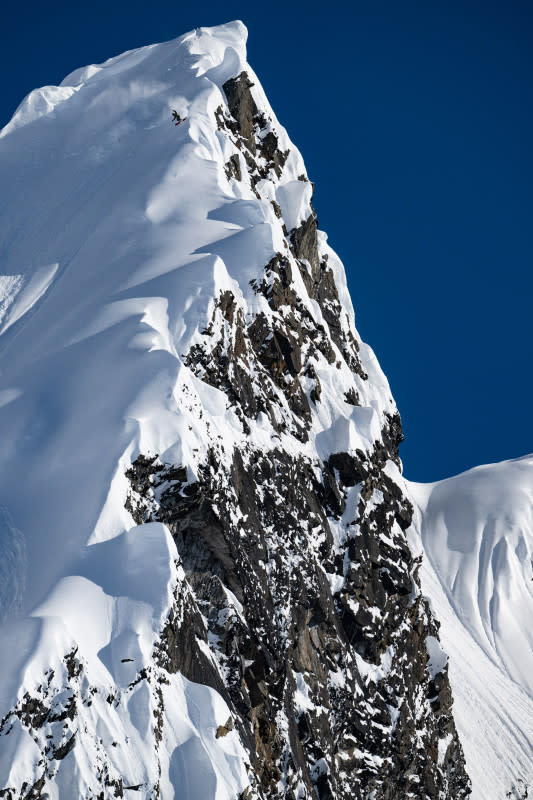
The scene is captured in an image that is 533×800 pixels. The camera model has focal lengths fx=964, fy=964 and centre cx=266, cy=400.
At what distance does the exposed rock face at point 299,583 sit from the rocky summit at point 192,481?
0.35 feet

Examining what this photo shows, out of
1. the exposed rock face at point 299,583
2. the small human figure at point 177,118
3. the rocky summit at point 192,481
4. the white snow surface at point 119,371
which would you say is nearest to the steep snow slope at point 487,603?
the exposed rock face at point 299,583

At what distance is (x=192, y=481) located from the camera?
25.7 m

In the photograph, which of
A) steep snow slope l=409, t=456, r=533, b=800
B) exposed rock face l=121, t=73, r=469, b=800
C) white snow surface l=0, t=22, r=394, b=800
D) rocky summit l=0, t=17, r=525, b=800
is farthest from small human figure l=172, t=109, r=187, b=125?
steep snow slope l=409, t=456, r=533, b=800

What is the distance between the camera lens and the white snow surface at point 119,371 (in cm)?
2034

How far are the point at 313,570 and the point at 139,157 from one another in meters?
24.1

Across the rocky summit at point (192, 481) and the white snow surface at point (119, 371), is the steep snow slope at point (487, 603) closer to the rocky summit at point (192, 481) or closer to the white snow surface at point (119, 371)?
the rocky summit at point (192, 481)

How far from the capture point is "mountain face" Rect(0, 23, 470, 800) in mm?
20609

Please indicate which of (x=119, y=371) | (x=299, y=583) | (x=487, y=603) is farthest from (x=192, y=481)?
(x=487, y=603)

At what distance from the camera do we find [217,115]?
49344mm

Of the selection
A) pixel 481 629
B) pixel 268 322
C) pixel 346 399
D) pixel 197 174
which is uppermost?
pixel 197 174

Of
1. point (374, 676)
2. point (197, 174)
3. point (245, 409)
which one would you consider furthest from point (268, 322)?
point (374, 676)

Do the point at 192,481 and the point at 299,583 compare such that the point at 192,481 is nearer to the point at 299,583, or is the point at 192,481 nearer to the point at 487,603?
Result: the point at 299,583

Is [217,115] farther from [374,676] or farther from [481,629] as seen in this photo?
[481,629]

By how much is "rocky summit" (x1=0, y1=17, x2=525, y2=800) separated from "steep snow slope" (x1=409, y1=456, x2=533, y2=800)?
1028 inches
